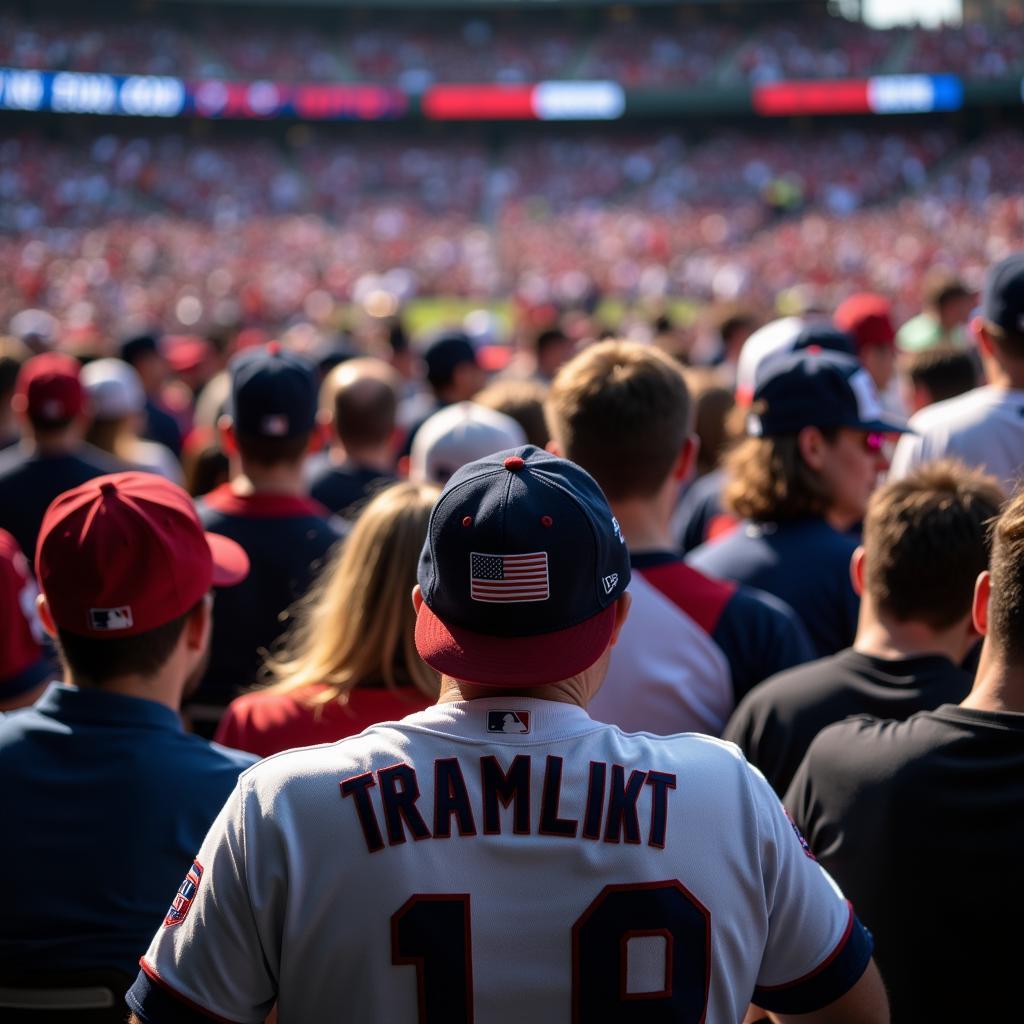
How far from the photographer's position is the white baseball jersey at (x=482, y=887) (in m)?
1.58

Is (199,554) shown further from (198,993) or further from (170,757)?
(198,993)

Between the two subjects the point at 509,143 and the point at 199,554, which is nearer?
the point at 199,554

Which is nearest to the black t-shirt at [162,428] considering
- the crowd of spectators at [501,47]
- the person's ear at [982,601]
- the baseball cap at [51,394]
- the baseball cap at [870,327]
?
the baseball cap at [51,394]

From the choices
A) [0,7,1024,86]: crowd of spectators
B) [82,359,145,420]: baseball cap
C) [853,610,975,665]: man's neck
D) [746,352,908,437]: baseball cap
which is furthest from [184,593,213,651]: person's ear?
[0,7,1024,86]: crowd of spectators

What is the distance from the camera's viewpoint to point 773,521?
372cm

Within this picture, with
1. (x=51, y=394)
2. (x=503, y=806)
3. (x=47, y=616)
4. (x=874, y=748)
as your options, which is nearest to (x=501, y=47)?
(x=51, y=394)

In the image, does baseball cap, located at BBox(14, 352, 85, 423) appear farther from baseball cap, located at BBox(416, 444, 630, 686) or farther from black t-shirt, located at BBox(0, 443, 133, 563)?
baseball cap, located at BBox(416, 444, 630, 686)

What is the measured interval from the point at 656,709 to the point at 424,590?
4.18 feet

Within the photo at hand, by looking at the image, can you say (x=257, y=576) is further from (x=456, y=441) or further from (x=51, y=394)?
(x=51, y=394)

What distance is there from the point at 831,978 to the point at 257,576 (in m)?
2.61

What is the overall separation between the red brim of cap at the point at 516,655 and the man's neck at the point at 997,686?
2.62 ft

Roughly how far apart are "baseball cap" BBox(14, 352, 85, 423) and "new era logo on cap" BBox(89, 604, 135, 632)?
3.06m

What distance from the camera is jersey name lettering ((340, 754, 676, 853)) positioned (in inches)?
63.2

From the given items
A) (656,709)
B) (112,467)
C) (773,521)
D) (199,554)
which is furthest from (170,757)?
(112,467)
